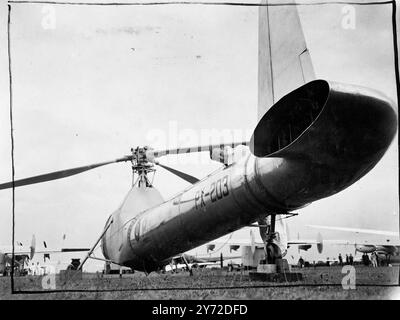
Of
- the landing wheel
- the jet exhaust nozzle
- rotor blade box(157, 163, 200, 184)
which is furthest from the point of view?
rotor blade box(157, 163, 200, 184)

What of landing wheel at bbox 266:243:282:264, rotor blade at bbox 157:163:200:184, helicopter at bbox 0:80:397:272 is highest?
rotor blade at bbox 157:163:200:184

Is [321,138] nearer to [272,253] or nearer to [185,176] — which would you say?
[272,253]

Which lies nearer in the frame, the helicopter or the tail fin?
the helicopter

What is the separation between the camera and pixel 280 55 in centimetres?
746

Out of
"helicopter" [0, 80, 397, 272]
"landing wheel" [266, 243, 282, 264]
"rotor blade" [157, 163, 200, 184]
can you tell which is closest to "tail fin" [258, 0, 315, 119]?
"helicopter" [0, 80, 397, 272]

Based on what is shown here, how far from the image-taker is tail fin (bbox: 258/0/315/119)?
7055mm

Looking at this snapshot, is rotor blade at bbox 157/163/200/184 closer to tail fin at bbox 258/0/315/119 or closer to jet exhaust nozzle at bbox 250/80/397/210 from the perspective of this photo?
tail fin at bbox 258/0/315/119

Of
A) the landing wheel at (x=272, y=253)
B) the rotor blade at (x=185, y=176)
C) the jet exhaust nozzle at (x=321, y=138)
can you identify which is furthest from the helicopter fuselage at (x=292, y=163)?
the rotor blade at (x=185, y=176)

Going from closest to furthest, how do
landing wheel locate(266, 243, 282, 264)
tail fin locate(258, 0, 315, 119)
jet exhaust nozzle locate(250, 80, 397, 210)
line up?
1. jet exhaust nozzle locate(250, 80, 397, 210)
2. tail fin locate(258, 0, 315, 119)
3. landing wheel locate(266, 243, 282, 264)

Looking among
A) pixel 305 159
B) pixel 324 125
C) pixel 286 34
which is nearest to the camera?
pixel 324 125
